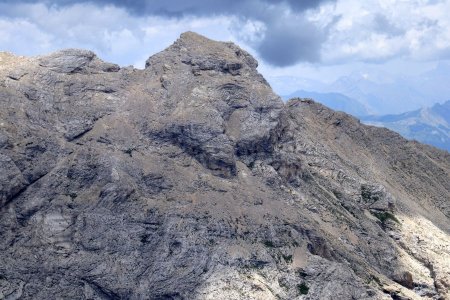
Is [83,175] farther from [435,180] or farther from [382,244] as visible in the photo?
[435,180]

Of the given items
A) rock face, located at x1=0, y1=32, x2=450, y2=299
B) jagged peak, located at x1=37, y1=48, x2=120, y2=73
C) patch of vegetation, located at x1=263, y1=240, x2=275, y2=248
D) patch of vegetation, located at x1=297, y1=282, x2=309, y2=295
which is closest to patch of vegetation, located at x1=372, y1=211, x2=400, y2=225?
rock face, located at x1=0, y1=32, x2=450, y2=299

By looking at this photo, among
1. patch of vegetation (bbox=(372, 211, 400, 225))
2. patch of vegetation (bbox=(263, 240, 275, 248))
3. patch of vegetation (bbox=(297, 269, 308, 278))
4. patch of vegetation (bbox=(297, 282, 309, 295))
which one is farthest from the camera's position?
patch of vegetation (bbox=(372, 211, 400, 225))

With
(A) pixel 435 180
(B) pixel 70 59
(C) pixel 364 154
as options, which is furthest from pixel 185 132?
(A) pixel 435 180

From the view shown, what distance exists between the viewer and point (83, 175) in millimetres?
86125

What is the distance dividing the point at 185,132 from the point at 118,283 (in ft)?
76.8

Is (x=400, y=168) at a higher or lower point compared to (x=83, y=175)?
higher

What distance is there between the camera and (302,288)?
79.7 m

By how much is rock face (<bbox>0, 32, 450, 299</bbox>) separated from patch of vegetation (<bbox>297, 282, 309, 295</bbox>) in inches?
4.3

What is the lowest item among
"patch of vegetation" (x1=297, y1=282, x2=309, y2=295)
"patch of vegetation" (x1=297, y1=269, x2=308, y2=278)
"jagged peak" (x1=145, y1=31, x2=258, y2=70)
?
"patch of vegetation" (x1=297, y1=282, x2=309, y2=295)

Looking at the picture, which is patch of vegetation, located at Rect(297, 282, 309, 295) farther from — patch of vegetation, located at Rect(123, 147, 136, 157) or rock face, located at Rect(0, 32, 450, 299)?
patch of vegetation, located at Rect(123, 147, 136, 157)

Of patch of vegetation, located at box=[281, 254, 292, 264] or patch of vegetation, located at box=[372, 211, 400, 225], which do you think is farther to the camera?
patch of vegetation, located at box=[372, 211, 400, 225]

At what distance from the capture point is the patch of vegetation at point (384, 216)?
106812 mm

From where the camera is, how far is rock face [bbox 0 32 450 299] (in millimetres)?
79125

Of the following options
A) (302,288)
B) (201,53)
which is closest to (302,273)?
(302,288)
